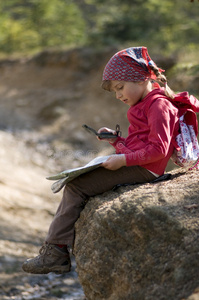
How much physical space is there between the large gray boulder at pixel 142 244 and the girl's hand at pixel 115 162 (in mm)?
201

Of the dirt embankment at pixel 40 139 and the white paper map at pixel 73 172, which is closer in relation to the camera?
the white paper map at pixel 73 172

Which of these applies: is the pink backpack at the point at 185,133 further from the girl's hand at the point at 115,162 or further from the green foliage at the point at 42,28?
the green foliage at the point at 42,28

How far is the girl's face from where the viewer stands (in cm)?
333

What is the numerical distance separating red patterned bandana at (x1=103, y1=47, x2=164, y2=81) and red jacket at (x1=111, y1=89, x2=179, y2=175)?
166 millimetres

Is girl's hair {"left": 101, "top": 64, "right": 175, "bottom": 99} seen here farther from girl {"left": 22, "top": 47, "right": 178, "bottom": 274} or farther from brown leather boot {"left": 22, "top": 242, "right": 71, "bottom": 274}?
brown leather boot {"left": 22, "top": 242, "right": 71, "bottom": 274}

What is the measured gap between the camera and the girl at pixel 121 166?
324 cm

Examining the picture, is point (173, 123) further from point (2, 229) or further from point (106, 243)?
point (2, 229)

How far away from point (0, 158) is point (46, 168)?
→ 1.10 meters

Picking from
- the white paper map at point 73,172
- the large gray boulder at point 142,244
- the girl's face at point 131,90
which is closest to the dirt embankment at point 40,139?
A: the white paper map at point 73,172

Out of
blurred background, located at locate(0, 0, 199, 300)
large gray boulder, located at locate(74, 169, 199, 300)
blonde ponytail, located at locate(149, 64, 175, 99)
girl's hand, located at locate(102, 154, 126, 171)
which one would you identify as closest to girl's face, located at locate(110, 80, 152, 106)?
blonde ponytail, located at locate(149, 64, 175, 99)

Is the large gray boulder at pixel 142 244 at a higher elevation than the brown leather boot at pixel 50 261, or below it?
higher

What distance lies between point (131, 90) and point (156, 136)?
0.49 metres

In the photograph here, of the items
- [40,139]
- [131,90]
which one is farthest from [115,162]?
[40,139]

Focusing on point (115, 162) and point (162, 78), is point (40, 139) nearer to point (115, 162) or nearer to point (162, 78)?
point (162, 78)
